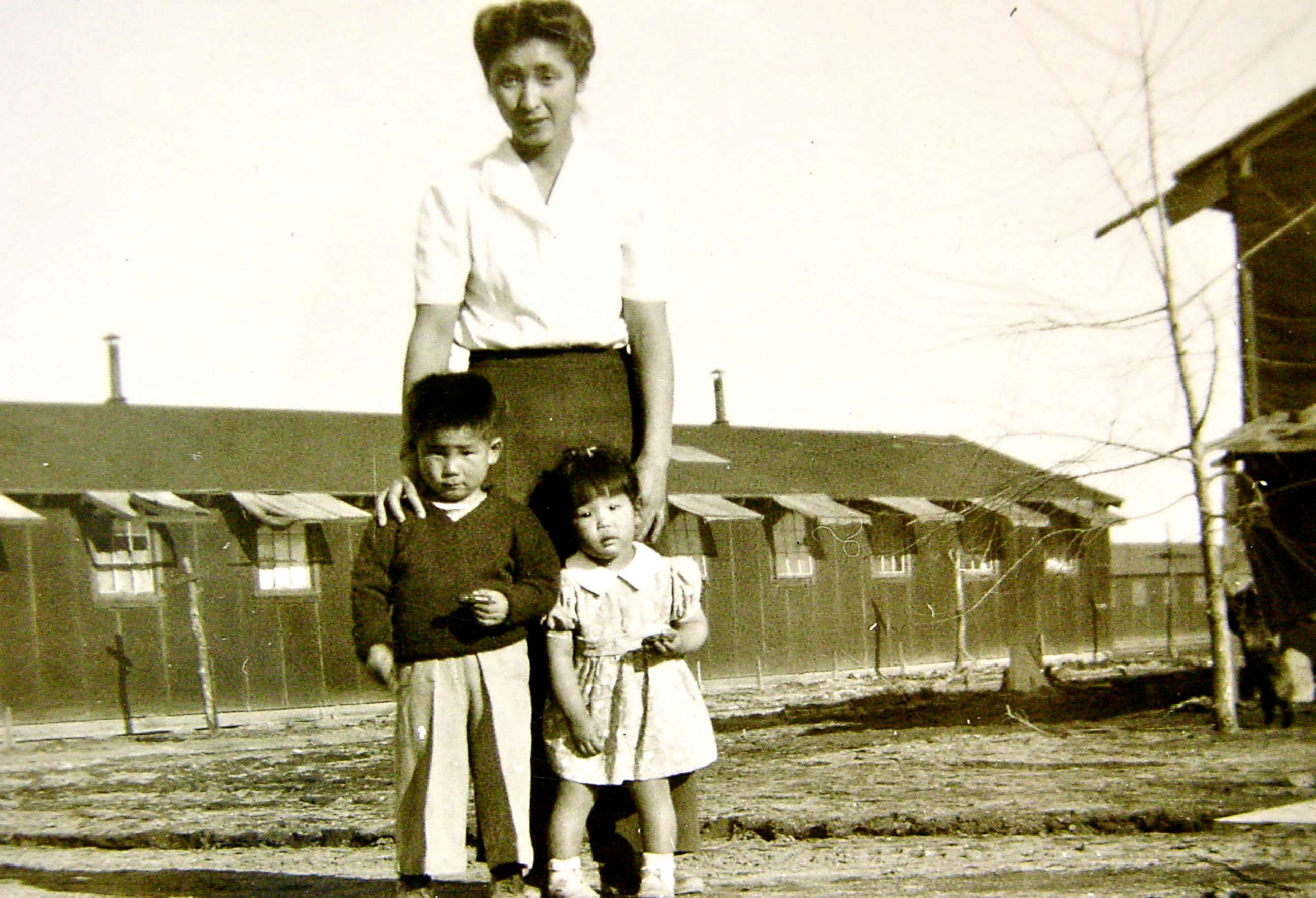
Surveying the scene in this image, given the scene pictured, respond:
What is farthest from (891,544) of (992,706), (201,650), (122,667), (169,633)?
(122,667)

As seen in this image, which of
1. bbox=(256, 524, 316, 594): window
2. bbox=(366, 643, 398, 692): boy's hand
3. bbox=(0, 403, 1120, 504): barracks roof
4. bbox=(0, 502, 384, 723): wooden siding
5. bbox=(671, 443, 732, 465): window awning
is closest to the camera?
bbox=(366, 643, 398, 692): boy's hand

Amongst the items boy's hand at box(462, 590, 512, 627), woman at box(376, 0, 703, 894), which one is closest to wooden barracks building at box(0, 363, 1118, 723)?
woman at box(376, 0, 703, 894)

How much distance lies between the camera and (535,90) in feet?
8.91

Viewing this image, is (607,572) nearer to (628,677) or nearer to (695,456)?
(628,677)

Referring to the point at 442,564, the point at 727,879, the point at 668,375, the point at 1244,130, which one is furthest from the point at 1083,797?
the point at 1244,130

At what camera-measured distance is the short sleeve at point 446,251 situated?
9.14ft

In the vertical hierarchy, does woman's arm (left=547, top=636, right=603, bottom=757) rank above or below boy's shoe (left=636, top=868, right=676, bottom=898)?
above

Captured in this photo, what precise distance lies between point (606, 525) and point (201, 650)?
10.1 m

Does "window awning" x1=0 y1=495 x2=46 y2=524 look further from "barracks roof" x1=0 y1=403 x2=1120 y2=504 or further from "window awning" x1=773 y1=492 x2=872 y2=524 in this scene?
"window awning" x1=773 y1=492 x2=872 y2=524

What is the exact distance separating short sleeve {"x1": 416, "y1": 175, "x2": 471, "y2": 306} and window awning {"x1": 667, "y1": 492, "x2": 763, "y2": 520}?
12552 mm

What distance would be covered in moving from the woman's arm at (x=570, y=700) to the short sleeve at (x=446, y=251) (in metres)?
0.80

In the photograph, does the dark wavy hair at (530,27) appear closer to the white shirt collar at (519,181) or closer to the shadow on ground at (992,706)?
the white shirt collar at (519,181)

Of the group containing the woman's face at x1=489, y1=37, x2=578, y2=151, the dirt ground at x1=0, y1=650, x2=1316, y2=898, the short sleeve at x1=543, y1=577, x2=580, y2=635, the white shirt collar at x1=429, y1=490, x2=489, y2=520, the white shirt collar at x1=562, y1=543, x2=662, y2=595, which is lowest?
the dirt ground at x1=0, y1=650, x2=1316, y2=898

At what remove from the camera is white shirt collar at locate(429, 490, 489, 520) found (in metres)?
2.59
